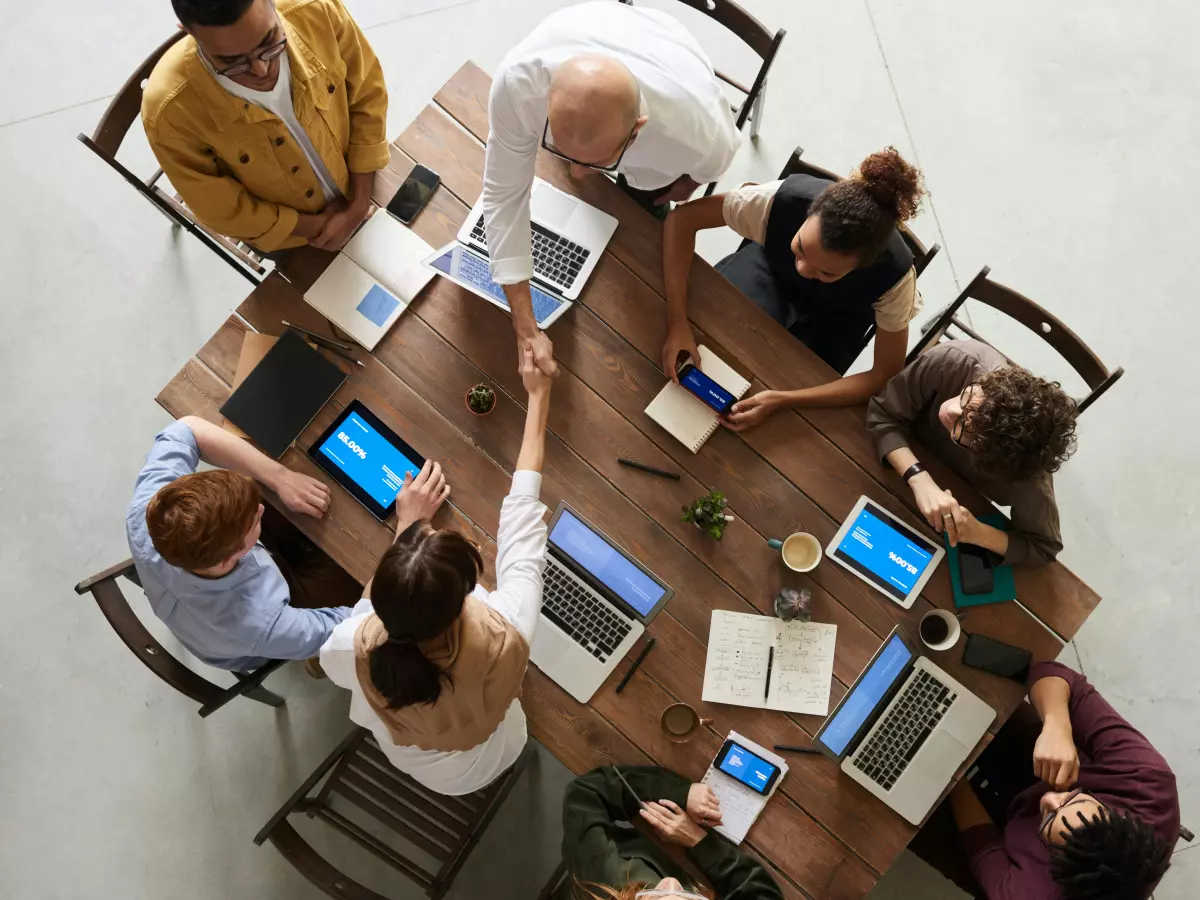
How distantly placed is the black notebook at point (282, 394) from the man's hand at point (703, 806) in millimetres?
1302

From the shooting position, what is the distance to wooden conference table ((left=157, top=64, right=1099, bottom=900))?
1.98 metres

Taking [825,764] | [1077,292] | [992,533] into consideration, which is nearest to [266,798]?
[825,764]

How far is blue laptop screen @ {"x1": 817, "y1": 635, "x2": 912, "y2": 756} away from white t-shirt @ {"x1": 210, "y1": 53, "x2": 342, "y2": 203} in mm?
1881

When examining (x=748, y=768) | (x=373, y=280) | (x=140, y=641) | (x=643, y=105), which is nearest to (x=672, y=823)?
(x=748, y=768)

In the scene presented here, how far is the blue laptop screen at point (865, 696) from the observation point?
199cm

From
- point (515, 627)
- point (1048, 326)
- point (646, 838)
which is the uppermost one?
point (1048, 326)

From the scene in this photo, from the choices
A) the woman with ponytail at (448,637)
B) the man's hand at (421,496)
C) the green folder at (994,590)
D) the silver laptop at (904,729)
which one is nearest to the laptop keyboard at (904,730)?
the silver laptop at (904,729)

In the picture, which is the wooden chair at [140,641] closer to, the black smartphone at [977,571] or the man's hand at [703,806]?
the man's hand at [703,806]

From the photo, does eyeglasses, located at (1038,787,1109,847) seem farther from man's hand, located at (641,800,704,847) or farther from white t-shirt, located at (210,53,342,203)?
white t-shirt, located at (210,53,342,203)

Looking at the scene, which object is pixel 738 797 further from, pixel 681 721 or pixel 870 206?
pixel 870 206

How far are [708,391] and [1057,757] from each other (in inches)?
47.5

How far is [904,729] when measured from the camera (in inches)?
78.5

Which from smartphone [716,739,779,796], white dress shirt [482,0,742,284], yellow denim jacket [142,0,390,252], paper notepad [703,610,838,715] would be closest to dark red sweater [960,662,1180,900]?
paper notepad [703,610,838,715]

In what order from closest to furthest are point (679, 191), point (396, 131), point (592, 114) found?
point (592, 114) → point (679, 191) → point (396, 131)
